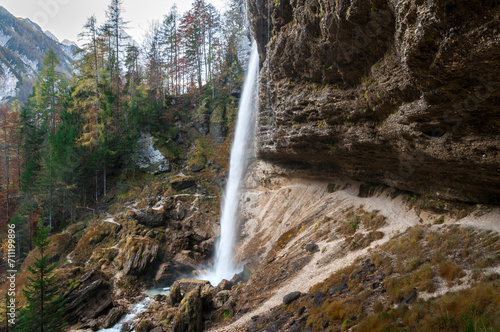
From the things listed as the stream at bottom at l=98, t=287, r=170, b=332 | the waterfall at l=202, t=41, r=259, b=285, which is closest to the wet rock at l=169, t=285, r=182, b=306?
the stream at bottom at l=98, t=287, r=170, b=332

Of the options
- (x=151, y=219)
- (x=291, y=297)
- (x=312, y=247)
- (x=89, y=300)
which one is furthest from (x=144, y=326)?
(x=151, y=219)

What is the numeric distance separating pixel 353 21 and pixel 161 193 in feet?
76.6

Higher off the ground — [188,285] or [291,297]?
[291,297]

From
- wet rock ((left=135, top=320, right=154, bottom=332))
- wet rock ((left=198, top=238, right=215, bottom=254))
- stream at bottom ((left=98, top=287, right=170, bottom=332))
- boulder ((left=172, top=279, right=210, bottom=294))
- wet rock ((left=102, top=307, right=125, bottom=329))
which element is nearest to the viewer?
wet rock ((left=135, top=320, right=154, bottom=332))

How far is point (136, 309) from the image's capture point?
48.3 feet

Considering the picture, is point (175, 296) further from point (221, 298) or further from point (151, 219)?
point (151, 219)

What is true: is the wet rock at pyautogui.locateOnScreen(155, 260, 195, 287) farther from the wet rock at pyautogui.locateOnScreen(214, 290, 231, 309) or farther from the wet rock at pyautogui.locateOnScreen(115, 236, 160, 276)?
the wet rock at pyautogui.locateOnScreen(214, 290, 231, 309)

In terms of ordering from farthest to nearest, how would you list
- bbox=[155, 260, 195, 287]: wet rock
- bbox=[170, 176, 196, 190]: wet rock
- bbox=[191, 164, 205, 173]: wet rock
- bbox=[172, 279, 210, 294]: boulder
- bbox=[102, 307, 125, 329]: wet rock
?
bbox=[191, 164, 205, 173]: wet rock < bbox=[170, 176, 196, 190]: wet rock < bbox=[155, 260, 195, 287]: wet rock < bbox=[172, 279, 210, 294]: boulder < bbox=[102, 307, 125, 329]: wet rock

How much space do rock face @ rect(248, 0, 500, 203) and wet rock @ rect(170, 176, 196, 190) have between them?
12938mm

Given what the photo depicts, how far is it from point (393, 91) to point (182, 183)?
21978 millimetres

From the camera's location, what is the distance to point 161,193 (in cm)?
2606

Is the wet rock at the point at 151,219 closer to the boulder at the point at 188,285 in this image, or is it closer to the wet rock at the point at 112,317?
the boulder at the point at 188,285

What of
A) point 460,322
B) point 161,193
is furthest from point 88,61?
point 460,322

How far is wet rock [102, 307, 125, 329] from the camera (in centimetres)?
1313
